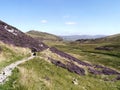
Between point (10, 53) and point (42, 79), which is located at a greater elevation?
point (10, 53)

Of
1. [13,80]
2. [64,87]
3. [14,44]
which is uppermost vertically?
Answer: [14,44]

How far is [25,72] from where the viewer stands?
92.5 ft

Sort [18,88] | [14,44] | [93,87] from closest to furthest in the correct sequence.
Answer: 1. [18,88]
2. [93,87]
3. [14,44]

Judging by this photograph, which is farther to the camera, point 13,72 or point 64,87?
point 64,87

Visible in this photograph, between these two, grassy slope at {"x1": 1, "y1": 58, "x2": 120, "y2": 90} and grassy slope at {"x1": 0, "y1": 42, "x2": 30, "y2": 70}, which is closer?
grassy slope at {"x1": 1, "y1": 58, "x2": 120, "y2": 90}

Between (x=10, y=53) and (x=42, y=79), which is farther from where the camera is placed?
(x=10, y=53)

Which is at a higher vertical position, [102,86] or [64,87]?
[64,87]

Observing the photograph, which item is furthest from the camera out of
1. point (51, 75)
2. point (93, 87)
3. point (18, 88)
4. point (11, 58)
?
point (11, 58)

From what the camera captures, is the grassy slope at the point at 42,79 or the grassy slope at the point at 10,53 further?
the grassy slope at the point at 10,53

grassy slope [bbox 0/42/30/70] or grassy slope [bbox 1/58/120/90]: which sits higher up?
grassy slope [bbox 0/42/30/70]

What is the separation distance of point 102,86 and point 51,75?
36.5 ft

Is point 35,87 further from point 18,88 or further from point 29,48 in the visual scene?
point 29,48

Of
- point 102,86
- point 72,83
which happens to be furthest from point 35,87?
point 102,86

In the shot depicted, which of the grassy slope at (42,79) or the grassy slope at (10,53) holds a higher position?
the grassy slope at (10,53)
